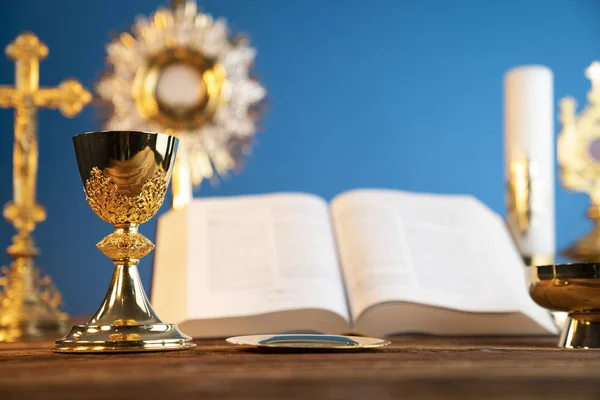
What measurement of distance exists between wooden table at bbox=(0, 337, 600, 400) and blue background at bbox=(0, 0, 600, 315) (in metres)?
1.63

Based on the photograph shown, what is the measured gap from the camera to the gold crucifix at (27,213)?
0.85 m

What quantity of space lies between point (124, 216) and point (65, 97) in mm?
454

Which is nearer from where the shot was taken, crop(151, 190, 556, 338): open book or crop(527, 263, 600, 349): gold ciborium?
crop(527, 263, 600, 349): gold ciborium

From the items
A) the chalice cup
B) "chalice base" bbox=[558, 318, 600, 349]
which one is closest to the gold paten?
"chalice base" bbox=[558, 318, 600, 349]

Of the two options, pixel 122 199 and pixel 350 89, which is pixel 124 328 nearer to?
pixel 122 199

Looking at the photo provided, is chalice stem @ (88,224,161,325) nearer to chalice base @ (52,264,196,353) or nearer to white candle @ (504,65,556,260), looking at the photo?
chalice base @ (52,264,196,353)

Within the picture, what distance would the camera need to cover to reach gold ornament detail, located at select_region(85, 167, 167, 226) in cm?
59

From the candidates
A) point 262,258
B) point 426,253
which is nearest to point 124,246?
point 262,258

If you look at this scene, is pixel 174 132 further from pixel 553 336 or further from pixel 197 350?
pixel 197 350

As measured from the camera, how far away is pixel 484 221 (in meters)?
1.05

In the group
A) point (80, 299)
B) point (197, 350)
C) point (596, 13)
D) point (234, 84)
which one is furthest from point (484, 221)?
point (596, 13)

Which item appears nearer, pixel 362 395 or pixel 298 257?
pixel 362 395

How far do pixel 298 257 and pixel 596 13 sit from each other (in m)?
1.79

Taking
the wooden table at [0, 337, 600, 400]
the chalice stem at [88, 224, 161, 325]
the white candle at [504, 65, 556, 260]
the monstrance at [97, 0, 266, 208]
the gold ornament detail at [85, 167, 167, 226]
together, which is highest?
the monstrance at [97, 0, 266, 208]
